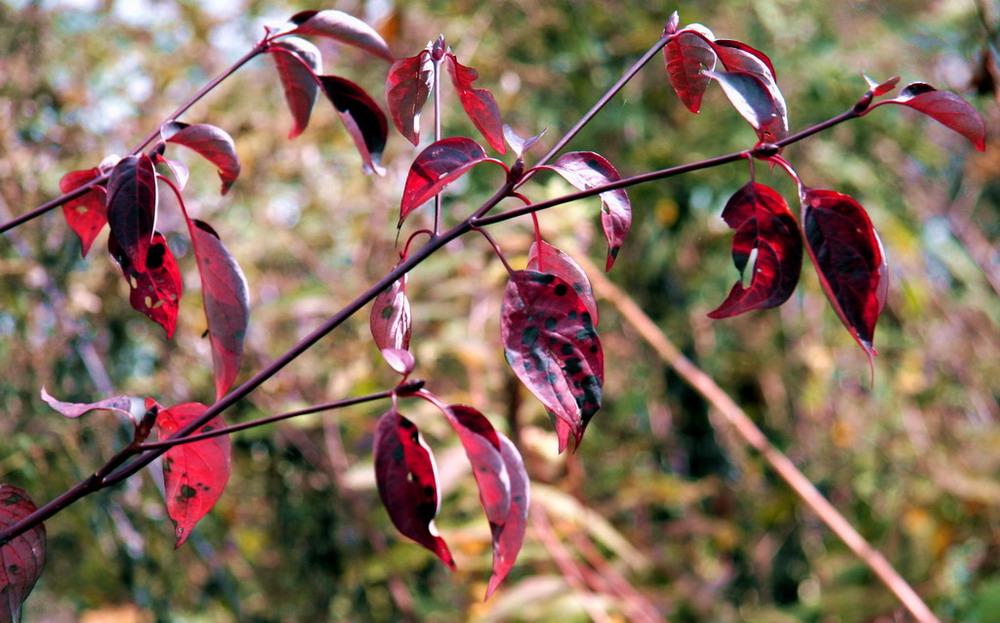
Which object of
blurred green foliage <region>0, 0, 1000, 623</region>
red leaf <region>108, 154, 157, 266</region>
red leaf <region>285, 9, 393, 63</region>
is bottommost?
blurred green foliage <region>0, 0, 1000, 623</region>

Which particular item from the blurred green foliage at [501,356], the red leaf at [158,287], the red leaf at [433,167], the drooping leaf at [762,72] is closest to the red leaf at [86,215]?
the red leaf at [158,287]

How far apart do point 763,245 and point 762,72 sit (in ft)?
0.25

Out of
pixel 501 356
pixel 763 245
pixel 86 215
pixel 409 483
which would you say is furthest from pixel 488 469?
pixel 501 356

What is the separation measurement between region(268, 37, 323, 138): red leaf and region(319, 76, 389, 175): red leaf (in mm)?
23

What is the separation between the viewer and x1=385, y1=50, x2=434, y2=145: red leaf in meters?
0.42

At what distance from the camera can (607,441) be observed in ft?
5.82

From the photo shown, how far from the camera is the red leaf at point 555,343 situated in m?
Answer: 0.35

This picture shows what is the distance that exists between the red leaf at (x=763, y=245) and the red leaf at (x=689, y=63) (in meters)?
0.07

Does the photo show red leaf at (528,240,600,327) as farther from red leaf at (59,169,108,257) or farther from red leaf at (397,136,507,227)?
red leaf at (59,169,108,257)

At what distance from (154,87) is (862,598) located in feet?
4.40

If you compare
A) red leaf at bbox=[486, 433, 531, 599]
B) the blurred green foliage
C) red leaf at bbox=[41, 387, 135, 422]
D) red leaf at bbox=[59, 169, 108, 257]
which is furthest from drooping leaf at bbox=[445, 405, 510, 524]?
the blurred green foliage

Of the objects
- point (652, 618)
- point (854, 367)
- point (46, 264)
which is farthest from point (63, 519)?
point (854, 367)

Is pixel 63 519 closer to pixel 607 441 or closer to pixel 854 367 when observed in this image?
pixel 607 441

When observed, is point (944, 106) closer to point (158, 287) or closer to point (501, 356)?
point (158, 287)
